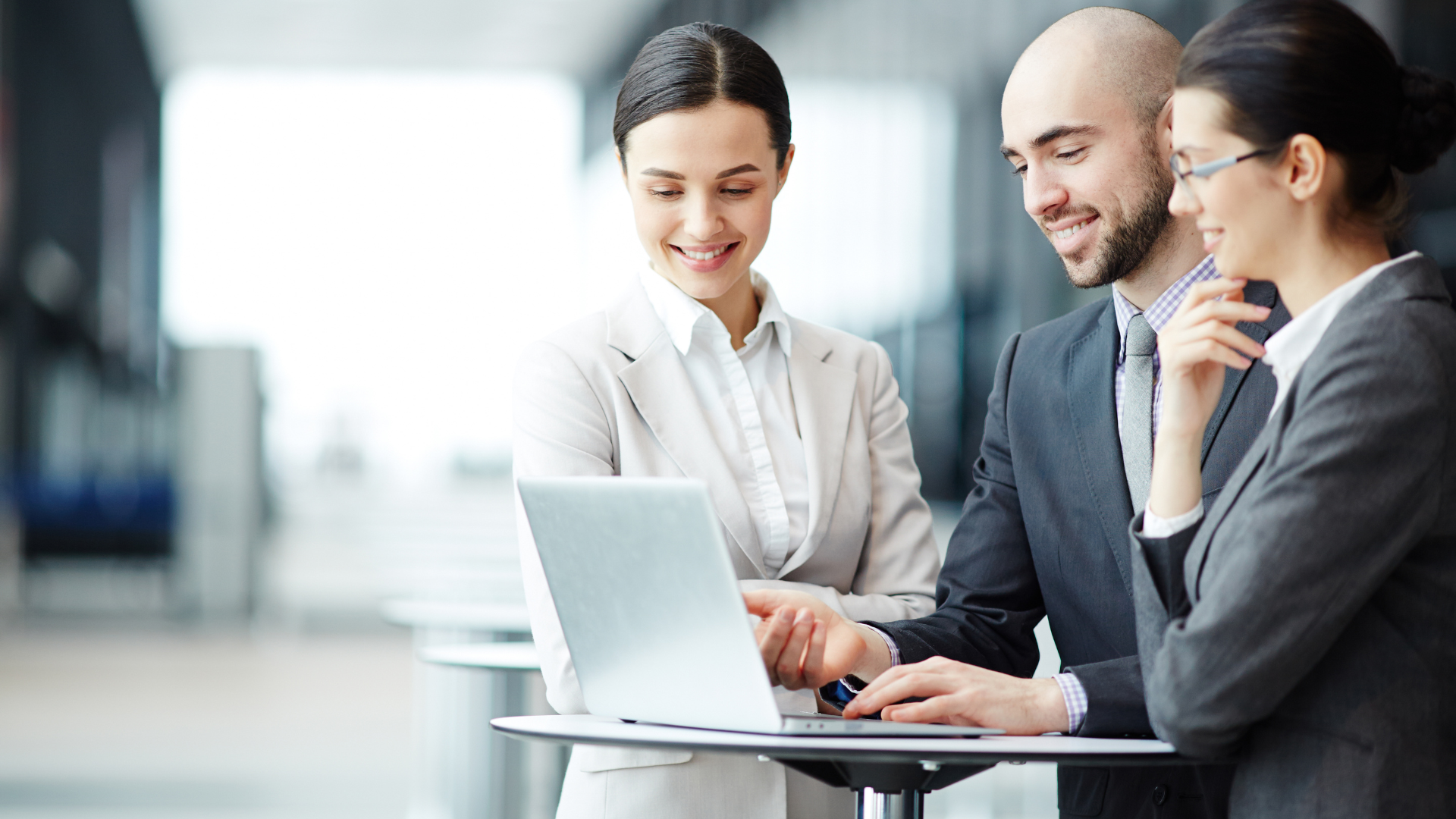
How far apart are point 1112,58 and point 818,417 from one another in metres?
0.65

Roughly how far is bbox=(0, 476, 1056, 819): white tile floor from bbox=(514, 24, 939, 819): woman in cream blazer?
2.94m

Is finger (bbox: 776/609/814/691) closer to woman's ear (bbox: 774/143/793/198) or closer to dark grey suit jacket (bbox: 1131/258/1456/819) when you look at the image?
dark grey suit jacket (bbox: 1131/258/1456/819)

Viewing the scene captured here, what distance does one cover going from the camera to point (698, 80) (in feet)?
6.20

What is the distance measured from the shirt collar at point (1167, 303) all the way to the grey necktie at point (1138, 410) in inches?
0.5

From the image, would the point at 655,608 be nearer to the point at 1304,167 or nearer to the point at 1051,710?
the point at 1051,710

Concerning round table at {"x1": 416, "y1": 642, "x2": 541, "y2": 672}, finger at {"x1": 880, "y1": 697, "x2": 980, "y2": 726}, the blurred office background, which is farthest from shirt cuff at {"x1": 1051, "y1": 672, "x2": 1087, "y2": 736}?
the blurred office background

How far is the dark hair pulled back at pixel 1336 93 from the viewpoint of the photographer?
1.42 meters

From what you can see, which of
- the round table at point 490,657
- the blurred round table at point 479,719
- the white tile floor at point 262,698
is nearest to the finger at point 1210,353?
the round table at point 490,657

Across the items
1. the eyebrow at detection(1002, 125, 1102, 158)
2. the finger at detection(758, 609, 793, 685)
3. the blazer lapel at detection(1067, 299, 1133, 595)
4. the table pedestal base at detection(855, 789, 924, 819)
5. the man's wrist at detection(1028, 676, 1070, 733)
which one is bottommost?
the table pedestal base at detection(855, 789, 924, 819)

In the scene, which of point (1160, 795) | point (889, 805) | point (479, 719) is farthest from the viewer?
A: point (479, 719)

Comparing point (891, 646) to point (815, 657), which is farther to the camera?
point (891, 646)

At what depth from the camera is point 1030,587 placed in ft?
6.91

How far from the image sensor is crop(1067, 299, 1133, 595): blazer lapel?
1.90 m

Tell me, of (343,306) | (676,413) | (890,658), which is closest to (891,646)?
(890,658)
